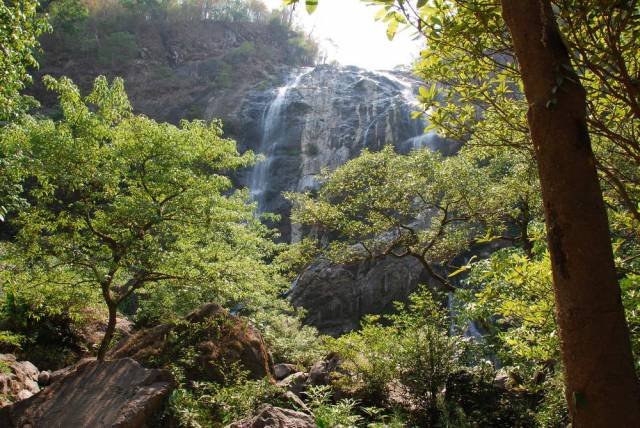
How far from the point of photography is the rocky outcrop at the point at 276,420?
4.42 m

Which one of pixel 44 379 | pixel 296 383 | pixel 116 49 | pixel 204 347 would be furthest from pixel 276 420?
pixel 116 49

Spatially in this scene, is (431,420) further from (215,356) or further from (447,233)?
(447,233)

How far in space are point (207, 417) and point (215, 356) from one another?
56.2 inches

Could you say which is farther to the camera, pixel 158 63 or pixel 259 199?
pixel 158 63

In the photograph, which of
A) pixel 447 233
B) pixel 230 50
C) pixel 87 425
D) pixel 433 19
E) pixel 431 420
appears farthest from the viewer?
pixel 230 50

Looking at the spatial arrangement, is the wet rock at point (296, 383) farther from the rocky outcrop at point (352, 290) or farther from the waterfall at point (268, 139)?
the waterfall at point (268, 139)

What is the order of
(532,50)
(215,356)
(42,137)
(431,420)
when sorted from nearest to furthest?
(532,50)
(431,420)
(42,137)
(215,356)

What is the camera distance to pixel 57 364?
10.1 meters

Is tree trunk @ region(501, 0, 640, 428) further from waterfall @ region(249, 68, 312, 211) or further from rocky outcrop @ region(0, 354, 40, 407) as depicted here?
waterfall @ region(249, 68, 312, 211)

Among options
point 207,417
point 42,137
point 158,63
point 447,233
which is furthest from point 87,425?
point 158,63

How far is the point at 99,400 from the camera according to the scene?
5.55 metres

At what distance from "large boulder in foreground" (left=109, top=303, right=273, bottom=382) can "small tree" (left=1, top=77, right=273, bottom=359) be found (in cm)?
67

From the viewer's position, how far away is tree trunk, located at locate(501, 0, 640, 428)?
1.40 meters

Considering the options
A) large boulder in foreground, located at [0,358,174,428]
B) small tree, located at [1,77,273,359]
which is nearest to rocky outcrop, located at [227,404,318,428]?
large boulder in foreground, located at [0,358,174,428]
